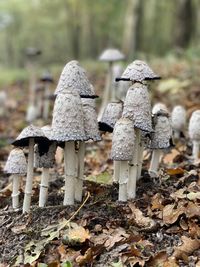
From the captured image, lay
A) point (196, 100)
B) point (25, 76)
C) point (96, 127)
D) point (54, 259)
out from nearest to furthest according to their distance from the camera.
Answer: point (54, 259) → point (96, 127) → point (196, 100) → point (25, 76)

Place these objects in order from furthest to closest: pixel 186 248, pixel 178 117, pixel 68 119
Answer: pixel 178 117, pixel 68 119, pixel 186 248

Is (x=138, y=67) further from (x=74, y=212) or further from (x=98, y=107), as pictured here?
(x=98, y=107)

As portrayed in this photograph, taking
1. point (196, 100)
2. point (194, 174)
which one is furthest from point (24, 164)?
point (196, 100)

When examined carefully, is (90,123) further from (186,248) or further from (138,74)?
(186,248)

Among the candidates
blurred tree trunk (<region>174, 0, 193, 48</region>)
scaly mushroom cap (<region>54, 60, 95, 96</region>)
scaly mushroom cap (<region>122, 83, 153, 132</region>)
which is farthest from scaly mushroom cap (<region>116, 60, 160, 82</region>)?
blurred tree trunk (<region>174, 0, 193, 48</region>)

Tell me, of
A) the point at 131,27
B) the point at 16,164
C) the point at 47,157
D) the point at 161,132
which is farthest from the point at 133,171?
the point at 131,27

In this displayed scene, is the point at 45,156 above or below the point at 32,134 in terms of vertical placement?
below

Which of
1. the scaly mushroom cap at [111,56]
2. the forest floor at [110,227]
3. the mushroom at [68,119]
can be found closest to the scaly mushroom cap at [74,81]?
the mushroom at [68,119]

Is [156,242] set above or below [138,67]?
below
